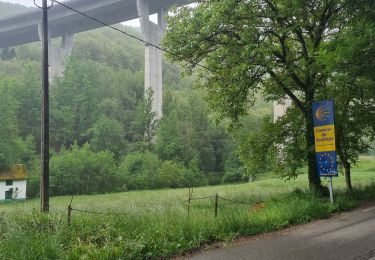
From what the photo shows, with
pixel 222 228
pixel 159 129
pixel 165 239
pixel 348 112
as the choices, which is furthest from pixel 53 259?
pixel 159 129

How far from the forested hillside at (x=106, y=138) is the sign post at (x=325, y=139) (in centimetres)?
4039

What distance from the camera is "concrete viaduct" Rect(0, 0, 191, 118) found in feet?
192

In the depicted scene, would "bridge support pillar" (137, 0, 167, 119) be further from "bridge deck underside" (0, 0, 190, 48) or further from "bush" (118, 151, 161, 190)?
"bush" (118, 151, 161, 190)

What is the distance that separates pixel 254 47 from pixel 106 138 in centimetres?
5789

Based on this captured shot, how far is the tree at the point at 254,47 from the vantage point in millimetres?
15305

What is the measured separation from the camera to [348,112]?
1827 centimetres

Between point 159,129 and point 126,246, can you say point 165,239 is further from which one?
point 159,129

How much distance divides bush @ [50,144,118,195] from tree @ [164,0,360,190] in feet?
139

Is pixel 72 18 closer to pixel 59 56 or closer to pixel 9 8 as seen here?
pixel 59 56

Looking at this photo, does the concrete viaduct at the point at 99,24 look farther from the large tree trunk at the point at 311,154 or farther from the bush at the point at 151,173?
the large tree trunk at the point at 311,154

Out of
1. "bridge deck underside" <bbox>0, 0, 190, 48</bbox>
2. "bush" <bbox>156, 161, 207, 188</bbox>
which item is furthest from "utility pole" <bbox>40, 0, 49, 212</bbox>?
"bush" <bbox>156, 161, 207, 188</bbox>

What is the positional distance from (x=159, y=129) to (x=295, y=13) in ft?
185

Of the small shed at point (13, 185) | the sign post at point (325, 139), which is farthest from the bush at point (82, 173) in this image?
the sign post at point (325, 139)

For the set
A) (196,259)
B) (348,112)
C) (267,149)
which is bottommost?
Answer: (196,259)
